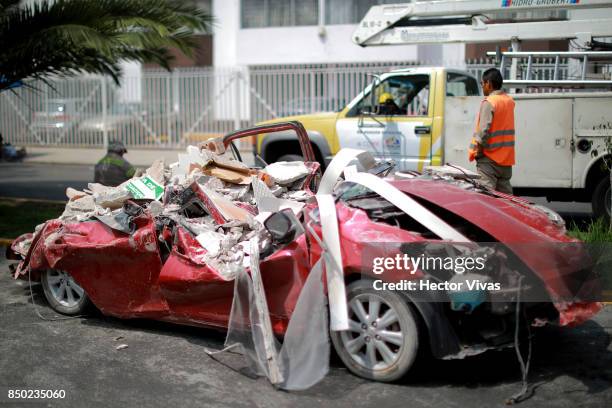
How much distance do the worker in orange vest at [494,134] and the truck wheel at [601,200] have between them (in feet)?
5.31

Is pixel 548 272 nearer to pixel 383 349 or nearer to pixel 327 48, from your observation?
pixel 383 349

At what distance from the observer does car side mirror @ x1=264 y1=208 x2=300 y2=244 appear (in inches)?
183

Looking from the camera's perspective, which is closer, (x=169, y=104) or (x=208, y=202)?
(x=208, y=202)

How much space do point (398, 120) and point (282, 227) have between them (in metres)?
5.26

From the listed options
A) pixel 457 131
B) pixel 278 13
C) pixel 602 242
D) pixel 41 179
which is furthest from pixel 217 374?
pixel 278 13

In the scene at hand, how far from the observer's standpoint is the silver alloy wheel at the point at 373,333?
434cm

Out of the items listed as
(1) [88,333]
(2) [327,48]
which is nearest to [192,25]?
(1) [88,333]

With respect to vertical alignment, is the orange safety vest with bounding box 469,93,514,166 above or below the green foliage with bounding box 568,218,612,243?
above

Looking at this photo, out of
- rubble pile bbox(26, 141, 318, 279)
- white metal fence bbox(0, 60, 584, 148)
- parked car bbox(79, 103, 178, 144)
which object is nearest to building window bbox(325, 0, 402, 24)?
white metal fence bbox(0, 60, 584, 148)

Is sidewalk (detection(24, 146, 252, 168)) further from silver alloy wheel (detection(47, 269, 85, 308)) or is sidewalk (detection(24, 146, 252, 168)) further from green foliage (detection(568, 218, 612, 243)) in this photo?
silver alloy wheel (detection(47, 269, 85, 308))

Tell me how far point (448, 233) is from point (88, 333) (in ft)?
9.36

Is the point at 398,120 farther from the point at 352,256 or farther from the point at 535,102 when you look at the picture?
the point at 352,256

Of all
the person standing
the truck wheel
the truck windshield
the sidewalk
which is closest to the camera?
the truck wheel

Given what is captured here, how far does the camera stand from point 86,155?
21578mm
